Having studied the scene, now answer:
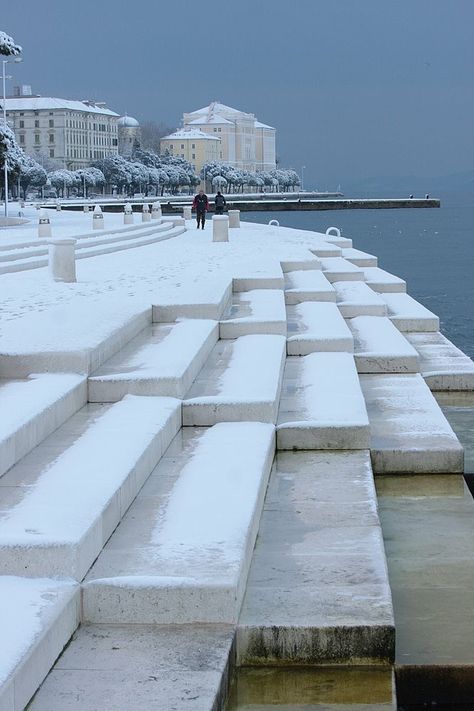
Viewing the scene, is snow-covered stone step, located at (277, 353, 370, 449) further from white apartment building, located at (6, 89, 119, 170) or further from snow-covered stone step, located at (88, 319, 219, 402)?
white apartment building, located at (6, 89, 119, 170)

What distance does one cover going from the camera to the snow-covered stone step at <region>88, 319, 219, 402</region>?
7.51 metres

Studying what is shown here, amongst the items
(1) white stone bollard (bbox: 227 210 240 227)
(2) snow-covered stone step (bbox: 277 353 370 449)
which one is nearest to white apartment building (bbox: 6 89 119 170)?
(1) white stone bollard (bbox: 227 210 240 227)

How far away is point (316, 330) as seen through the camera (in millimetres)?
11266

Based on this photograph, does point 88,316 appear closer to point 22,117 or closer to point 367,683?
point 367,683

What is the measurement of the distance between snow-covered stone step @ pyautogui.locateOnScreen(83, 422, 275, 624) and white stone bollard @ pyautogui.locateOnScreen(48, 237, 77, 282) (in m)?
8.16

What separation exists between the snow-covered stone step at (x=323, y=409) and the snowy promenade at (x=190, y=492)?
0.06 ft

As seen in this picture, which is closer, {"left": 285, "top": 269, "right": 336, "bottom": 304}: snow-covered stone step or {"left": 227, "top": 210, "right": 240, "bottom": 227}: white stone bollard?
{"left": 285, "top": 269, "right": 336, "bottom": 304}: snow-covered stone step

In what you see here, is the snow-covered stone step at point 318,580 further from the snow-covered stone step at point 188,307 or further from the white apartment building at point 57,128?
the white apartment building at point 57,128

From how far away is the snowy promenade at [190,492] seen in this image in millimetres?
4359

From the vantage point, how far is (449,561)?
6094 millimetres

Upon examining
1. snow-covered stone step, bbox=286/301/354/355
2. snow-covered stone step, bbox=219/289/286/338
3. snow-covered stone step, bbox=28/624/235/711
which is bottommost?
snow-covered stone step, bbox=28/624/235/711

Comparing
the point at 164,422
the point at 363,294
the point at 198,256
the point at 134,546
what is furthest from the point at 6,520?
the point at 198,256

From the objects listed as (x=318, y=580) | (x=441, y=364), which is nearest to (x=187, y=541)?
(x=318, y=580)

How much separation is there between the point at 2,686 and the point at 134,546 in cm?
150
